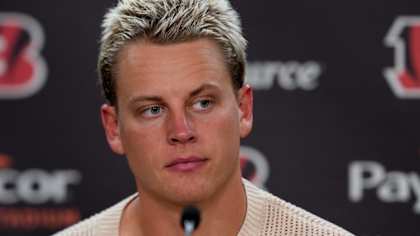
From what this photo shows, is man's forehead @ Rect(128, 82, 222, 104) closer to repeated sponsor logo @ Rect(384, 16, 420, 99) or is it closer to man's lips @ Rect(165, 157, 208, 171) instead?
man's lips @ Rect(165, 157, 208, 171)

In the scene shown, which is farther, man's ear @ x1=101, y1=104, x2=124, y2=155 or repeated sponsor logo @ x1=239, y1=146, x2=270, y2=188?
repeated sponsor logo @ x1=239, y1=146, x2=270, y2=188

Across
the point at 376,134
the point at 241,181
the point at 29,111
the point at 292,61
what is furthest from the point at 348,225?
the point at 241,181

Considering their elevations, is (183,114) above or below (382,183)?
above

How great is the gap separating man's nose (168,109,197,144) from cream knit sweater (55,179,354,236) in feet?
1.38

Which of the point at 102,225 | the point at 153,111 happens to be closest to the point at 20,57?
the point at 102,225

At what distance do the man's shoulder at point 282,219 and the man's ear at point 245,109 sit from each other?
23cm

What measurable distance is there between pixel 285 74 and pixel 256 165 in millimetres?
435

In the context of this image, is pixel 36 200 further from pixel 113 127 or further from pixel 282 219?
pixel 282 219

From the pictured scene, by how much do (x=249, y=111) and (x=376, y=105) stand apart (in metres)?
2.00

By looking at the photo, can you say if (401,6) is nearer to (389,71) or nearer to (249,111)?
(389,71)

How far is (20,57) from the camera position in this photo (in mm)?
5164

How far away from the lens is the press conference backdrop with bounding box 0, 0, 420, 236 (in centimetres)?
500

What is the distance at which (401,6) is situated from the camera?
5.01 metres

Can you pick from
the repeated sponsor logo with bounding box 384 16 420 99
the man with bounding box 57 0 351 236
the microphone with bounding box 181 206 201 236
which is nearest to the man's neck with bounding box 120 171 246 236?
the man with bounding box 57 0 351 236
